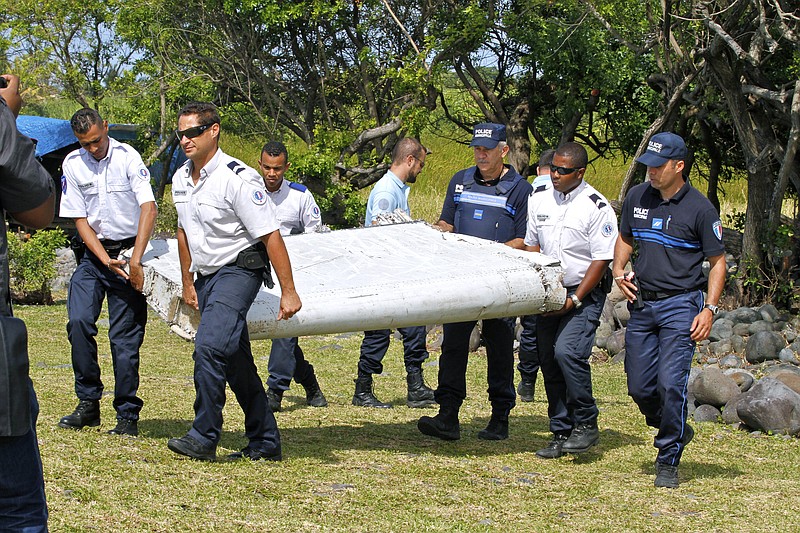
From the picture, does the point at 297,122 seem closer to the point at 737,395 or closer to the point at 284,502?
the point at 737,395

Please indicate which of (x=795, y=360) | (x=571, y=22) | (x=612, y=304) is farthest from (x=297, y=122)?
(x=795, y=360)

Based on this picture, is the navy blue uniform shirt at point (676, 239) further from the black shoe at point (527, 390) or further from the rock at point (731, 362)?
the rock at point (731, 362)

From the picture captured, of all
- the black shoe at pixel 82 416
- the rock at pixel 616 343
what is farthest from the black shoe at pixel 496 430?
the rock at pixel 616 343

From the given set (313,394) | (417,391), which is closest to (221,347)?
(313,394)

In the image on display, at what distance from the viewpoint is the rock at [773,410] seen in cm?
709

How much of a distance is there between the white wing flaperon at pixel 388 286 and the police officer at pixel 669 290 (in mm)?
503

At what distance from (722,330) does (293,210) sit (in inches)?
215

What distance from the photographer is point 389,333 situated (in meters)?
8.09

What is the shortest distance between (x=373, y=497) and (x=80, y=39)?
17.1 meters

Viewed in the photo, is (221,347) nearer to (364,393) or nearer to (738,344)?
(364,393)

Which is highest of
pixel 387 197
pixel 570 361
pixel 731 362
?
pixel 387 197

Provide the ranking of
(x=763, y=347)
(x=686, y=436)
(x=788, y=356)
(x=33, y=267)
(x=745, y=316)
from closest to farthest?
(x=686, y=436) → (x=788, y=356) → (x=763, y=347) → (x=745, y=316) → (x=33, y=267)

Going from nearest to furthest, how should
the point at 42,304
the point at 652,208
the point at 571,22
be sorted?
the point at 652,208 < the point at 42,304 < the point at 571,22

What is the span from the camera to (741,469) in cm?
618
